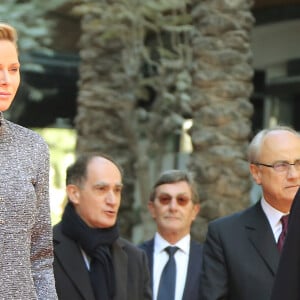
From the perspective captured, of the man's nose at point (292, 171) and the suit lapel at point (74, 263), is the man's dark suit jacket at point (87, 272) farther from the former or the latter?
the man's nose at point (292, 171)

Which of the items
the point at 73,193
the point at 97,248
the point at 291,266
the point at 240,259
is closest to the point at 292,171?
the point at 240,259

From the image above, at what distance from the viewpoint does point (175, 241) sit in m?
6.55

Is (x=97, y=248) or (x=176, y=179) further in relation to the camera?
(x=176, y=179)

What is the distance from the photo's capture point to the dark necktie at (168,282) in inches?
245

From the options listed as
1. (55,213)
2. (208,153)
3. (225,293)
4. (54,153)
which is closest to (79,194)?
(225,293)

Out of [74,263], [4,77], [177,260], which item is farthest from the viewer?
[177,260]

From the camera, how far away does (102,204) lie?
17.9 ft

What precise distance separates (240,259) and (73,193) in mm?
1093

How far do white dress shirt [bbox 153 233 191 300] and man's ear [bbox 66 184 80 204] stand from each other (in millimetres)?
1066

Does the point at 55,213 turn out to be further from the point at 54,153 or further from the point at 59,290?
the point at 59,290

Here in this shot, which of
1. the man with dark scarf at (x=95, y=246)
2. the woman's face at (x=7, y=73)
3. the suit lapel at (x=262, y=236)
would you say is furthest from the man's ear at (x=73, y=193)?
the woman's face at (x=7, y=73)

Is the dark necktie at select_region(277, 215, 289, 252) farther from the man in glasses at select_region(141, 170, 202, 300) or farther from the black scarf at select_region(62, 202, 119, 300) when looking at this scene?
the man in glasses at select_region(141, 170, 202, 300)

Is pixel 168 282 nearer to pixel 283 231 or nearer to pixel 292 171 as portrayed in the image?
pixel 283 231

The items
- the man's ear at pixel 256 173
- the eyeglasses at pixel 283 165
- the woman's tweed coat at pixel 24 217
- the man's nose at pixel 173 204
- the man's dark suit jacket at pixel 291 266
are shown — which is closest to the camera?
the man's dark suit jacket at pixel 291 266
